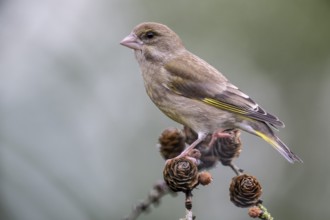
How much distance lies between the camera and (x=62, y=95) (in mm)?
4219

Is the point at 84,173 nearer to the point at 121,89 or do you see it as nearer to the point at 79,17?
the point at 121,89

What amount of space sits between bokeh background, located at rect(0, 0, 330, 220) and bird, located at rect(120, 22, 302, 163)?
530 millimetres

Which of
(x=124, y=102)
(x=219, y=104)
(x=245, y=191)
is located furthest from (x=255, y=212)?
(x=124, y=102)

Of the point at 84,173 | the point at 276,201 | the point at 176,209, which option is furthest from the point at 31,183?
the point at 276,201

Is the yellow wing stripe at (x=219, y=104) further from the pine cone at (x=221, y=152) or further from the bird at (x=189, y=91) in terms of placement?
the pine cone at (x=221, y=152)

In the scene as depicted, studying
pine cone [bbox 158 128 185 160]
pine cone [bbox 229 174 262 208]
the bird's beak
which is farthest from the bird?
pine cone [bbox 229 174 262 208]

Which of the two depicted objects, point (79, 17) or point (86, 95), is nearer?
point (86, 95)

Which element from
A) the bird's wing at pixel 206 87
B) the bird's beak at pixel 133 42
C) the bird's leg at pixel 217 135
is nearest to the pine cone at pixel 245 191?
the bird's leg at pixel 217 135

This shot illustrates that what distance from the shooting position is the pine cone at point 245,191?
2.76m

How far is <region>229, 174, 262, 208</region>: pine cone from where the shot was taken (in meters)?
2.76

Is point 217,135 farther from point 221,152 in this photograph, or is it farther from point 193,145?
point 221,152

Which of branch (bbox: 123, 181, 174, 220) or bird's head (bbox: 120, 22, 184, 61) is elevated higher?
bird's head (bbox: 120, 22, 184, 61)

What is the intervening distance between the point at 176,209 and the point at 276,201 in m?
0.76

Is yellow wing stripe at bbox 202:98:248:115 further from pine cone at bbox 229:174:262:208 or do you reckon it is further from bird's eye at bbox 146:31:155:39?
pine cone at bbox 229:174:262:208
